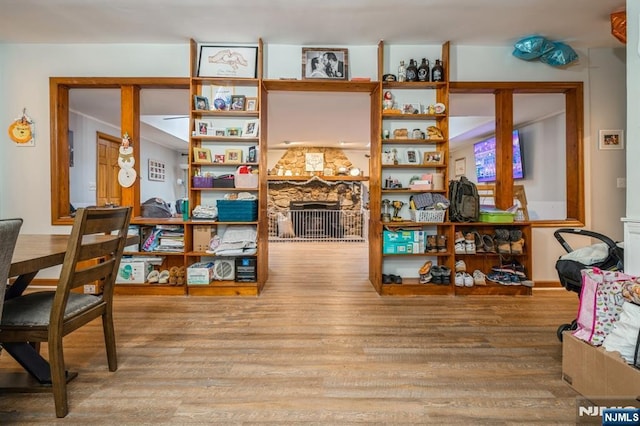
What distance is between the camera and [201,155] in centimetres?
370

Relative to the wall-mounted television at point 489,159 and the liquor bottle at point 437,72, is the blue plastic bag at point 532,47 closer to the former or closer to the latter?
the liquor bottle at point 437,72

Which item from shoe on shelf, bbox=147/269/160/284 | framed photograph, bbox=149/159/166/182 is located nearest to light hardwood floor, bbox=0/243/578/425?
shoe on shelf, bbox=147/269/160/284

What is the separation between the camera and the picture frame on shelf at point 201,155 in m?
→ 3.67

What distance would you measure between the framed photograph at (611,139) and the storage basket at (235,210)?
3824 mm

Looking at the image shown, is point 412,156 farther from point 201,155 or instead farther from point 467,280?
point 201,155

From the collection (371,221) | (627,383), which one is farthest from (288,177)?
(627,383)

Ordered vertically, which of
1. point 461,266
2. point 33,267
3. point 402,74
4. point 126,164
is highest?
point 402,74

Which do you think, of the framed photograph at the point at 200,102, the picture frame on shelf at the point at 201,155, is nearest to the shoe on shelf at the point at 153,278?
the picture frame on shelf at the point at 201,155

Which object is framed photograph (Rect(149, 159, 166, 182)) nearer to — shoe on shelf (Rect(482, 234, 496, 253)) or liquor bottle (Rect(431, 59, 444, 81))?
liquor bottle (Rect(431, 59, 444, 81))

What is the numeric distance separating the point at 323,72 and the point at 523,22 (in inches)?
76.2

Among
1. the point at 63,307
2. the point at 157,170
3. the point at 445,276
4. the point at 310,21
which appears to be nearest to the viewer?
the point at 63,307

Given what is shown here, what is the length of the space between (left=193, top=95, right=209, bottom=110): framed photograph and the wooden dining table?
6.62ft

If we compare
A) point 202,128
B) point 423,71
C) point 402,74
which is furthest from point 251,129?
point 423,71

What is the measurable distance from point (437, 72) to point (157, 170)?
712 cm
